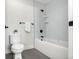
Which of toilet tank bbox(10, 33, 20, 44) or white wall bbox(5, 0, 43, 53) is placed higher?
white wall bbox(5, 0, 43, 53)

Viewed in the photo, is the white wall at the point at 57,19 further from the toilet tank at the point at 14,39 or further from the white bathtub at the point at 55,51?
the toilet tank at the point at 14,39

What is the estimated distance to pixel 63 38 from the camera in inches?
72.5

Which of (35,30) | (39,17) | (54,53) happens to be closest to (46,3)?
(39,17)

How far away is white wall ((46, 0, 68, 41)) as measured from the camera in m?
1.79

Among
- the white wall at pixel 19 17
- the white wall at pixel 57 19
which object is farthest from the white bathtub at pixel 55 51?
the white wall at pixel 19 17

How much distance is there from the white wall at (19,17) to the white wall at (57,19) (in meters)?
0.79

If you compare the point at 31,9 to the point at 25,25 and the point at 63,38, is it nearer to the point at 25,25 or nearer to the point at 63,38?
the point at 25,25

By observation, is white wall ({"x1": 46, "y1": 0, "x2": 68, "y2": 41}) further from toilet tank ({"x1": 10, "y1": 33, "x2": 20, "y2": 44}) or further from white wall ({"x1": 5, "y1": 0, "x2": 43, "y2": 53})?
toilet tank ({"x1": 10, "y1": 33, "x2": 20, "y2": 44})

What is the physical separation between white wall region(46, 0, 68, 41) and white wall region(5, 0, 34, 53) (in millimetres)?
785

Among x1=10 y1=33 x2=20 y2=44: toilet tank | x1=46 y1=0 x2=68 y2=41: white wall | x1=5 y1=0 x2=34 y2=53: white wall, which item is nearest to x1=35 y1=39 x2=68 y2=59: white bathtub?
x1=46 y1=0 x2=68 y2=41: white wall

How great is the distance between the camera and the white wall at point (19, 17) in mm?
2404
